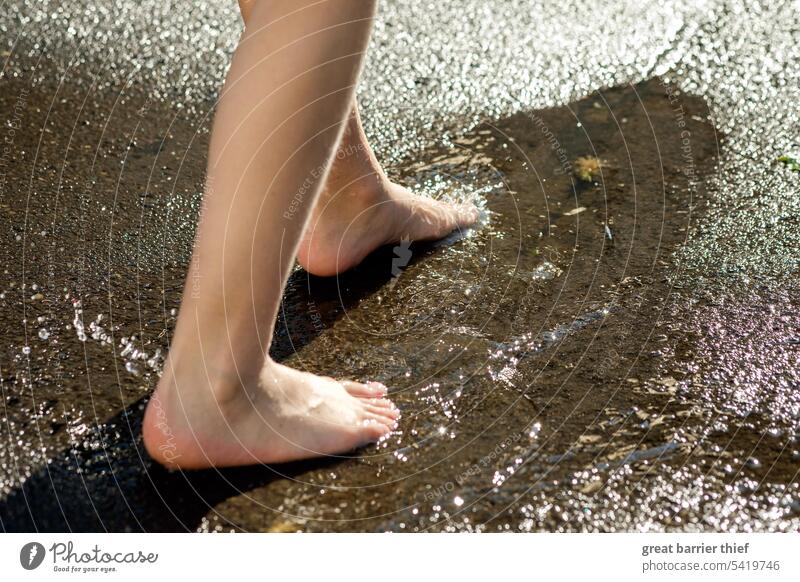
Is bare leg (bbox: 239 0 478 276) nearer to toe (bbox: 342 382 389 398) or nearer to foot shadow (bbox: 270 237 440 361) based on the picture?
foot shadow (bbox: 270 237 440 361)

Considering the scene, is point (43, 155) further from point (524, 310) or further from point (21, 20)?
point (524, 310)

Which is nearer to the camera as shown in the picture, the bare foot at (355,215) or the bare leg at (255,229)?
the bare leg at (255,229)

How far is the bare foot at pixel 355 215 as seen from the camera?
1993mm

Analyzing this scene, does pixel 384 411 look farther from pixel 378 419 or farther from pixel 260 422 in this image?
pixel 260 422

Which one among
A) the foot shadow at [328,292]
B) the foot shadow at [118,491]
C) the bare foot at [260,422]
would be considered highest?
the foot shadow at [328,292]

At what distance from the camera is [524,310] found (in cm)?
189

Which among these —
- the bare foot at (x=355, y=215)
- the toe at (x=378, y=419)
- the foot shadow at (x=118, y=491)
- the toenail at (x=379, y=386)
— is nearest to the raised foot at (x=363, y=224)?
the bare foot at (x=355, y=215)

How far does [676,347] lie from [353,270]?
28.5 inches

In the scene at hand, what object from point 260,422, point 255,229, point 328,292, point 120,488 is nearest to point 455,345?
point 328,292

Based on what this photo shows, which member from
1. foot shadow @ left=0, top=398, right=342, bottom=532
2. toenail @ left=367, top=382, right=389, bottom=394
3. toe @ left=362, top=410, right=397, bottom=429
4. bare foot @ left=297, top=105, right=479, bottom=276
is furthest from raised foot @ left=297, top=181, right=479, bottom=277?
foot shadow @ left=0, top=398, right=342, bottom=532

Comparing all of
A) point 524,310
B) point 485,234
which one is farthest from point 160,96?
point 524,310

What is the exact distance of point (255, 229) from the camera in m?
1.38

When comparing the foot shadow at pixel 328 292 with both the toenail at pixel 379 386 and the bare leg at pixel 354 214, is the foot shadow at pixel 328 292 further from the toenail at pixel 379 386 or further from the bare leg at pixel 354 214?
the toenail at pixel 379 386

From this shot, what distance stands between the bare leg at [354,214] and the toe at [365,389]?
0.41 m
